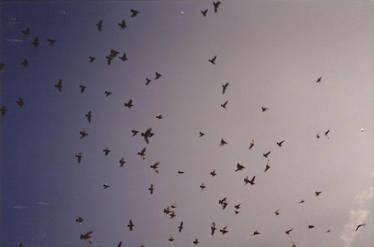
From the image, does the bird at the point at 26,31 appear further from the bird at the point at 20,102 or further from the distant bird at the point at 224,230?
the distant bird at the point at 224,230

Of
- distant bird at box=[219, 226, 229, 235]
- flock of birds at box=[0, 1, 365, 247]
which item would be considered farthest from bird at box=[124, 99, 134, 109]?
distant bird at box=[219, 226, 229, 235]

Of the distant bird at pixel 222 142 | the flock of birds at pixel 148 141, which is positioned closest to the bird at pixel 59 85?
the flock of birds at pixel 148 141

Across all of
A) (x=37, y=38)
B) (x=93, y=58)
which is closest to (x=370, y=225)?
(x=93, y=58)

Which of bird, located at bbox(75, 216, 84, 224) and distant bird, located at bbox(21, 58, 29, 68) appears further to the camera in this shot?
bird, located at bbox(75, 216, 84, 224)

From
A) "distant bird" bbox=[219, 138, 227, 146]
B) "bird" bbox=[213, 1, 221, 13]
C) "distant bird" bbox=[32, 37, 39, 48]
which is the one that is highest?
"bird" bbox=[213, 1, 221, 13]

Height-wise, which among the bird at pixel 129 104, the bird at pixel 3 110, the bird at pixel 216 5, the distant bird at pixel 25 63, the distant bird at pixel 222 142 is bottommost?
the distant bird at pixel 222 142

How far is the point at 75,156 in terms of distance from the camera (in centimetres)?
1160

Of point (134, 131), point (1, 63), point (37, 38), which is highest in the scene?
point (37, 38)

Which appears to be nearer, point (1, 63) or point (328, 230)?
point (1, 63)

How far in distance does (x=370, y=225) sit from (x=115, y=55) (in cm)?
1113

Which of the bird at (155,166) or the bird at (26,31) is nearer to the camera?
the bird at (26,31)

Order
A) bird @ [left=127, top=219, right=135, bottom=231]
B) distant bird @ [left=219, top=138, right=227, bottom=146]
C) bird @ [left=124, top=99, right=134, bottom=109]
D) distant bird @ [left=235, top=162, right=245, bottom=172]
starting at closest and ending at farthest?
1. bird @ [left=124, top=99, right=134, bottom=109]
2. distant bird @ [left=219, top=138, right=227, bottom=146]
3. distant bird @ [left=235, top=162, right=245, bottom=172]
4. bird @ [left=127, top=219, right=135, bottom=231]

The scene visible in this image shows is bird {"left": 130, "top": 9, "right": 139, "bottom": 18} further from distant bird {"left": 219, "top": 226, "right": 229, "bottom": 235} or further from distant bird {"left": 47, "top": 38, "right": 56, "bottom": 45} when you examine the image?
distant bird {"left": 219, "top": 226, "right": 229, "bottom": 235}

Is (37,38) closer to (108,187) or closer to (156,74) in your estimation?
(156,74)
